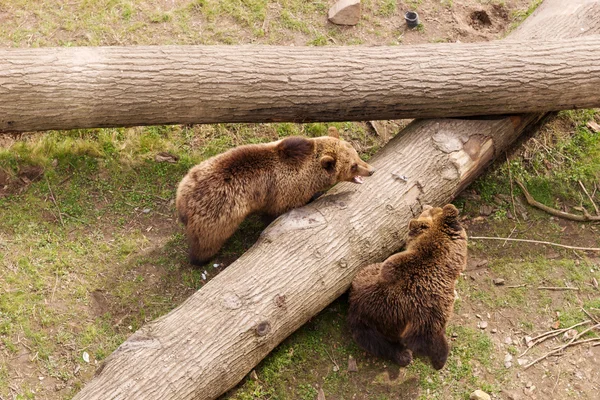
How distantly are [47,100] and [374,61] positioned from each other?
13.0 feet

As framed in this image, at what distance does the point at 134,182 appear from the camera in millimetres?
8320

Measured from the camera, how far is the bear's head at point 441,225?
6.48 metres

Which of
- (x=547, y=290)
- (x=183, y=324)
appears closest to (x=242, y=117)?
(x=183, y=324)

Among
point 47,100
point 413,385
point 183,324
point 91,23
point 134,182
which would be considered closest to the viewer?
point 183,324

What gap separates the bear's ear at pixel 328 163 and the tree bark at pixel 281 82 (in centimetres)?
68

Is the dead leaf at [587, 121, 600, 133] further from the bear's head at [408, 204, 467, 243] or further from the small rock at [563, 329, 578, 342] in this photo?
the bear's head at [408, 204, 467, 243]

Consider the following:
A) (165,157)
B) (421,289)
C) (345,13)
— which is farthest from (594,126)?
(165,157)

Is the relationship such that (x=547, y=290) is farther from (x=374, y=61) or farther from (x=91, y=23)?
(x=91, y=23)

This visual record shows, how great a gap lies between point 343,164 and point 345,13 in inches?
151

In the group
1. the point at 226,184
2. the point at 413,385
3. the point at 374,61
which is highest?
the point at 374,61

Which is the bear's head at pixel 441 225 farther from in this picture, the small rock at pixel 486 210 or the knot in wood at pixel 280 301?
the small rock at pixel 486 210

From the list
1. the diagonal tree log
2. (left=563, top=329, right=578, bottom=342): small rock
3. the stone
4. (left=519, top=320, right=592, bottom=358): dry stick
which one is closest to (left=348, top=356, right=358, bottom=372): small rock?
the diagonal tree log

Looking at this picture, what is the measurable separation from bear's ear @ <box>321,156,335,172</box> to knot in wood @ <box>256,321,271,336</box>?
2.13 meters

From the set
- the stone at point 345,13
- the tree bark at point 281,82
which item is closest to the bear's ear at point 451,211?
the tree bark at point 281,82
